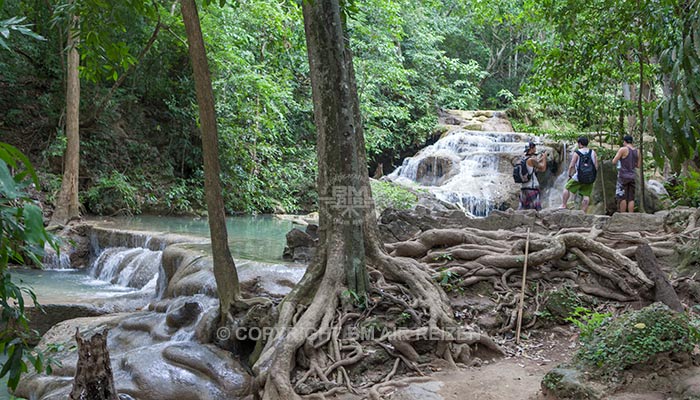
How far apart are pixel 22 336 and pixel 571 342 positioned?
4.92m

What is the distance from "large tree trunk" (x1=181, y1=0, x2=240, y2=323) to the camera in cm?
545

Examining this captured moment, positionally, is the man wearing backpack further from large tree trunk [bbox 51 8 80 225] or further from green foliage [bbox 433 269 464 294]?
large tree trunk [bbox 51 8 80 225]

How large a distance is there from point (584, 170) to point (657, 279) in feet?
14.6

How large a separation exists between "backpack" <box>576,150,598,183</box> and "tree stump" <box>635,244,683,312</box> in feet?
13.3

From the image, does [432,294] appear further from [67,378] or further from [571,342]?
[67,378]

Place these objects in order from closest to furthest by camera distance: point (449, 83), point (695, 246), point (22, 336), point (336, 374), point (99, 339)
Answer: point (22, 336) < point (99, 339) < point (336, 374) < point (695, 246) < point (449, 83)

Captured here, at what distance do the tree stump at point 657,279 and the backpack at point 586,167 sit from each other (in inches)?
160

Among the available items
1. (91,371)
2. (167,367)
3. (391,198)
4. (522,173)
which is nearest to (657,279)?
(522,173)

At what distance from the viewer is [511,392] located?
4422 millimetres

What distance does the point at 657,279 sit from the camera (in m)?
5.71

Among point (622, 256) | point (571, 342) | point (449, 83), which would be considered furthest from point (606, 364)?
point (449, 83)

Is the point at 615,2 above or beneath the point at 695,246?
above

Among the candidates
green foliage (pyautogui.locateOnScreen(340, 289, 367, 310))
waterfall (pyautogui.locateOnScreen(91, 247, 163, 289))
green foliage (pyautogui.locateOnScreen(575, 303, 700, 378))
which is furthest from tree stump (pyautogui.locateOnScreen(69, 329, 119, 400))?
waterfall (pyautogui.locateOnScreen(91, 247, 163, 289))

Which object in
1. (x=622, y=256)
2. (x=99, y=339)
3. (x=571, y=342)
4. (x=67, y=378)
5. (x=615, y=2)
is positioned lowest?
(x=67, y=378)
